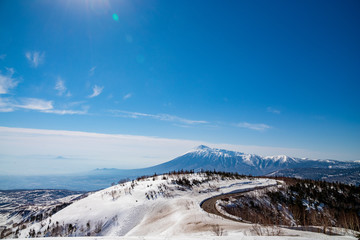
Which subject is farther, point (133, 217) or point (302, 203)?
point (302, 203)

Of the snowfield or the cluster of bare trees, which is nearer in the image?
the snowfield

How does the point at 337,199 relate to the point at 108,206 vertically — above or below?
below

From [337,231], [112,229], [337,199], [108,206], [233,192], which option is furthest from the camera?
[337,199]

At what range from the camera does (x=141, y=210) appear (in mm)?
19125

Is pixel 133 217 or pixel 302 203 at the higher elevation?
pixel 133 217

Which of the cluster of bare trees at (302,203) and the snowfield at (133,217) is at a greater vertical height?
the snowfield at (133,217)

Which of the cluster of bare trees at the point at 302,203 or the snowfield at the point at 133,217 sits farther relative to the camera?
the cluster of bare trees at the point at 302,203

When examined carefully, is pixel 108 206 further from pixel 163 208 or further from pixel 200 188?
pixel 200 188

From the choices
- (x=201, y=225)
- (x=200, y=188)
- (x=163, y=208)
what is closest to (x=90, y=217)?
(x=163, y=208)

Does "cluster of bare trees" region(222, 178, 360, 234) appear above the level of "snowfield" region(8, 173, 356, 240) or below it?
below

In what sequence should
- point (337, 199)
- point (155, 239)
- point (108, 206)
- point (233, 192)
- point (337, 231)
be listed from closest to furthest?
point (155, 239) < point (337, 231) < point (108, 206) < point (233, 192) < point (337, 199)

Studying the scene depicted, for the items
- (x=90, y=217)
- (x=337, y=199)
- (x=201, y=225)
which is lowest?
(x=337, y=199)

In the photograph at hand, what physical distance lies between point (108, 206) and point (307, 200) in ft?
94.1

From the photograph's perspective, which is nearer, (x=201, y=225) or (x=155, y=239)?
(x=155, y=239)
